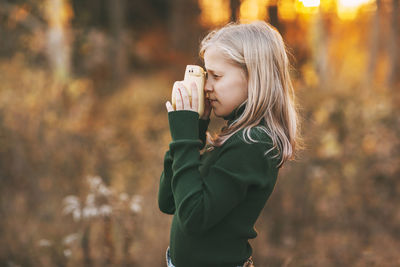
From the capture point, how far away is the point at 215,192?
4.47 feet

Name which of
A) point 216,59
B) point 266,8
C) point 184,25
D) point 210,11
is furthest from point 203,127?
point 210,11

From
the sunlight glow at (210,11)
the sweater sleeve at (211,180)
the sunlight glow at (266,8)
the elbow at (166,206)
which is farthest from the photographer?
the sunlight glow at (210,11)

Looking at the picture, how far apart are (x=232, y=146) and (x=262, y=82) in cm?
28

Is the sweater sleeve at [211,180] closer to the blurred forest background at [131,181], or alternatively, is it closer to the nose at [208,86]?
the nose at [208,86]

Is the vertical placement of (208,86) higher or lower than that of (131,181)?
higher

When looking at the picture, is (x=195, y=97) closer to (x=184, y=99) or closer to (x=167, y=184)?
(x=184, y=99)

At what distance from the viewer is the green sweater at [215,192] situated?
1.38 m

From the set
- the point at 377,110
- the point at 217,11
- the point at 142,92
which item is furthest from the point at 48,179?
the point at 217,11

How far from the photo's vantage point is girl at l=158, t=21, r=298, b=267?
1389mm

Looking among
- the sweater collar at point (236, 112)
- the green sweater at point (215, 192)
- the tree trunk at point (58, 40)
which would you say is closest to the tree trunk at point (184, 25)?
the tree trunk at point (58, 40)

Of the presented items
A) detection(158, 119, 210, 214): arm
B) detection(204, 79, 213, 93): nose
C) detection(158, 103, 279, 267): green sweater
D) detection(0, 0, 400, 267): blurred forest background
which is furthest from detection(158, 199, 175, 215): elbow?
detection(0, 0, 400, 267): blurred forest background

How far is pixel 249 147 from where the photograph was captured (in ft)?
4.66

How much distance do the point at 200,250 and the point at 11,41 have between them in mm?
8108

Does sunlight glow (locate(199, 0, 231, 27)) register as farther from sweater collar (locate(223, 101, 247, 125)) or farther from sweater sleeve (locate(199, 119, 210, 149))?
sweater collar (locate(223, 101, 247, 125))
